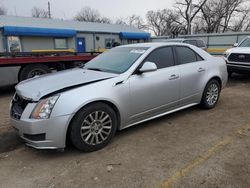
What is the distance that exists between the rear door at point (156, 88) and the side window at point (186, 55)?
8.4 inches

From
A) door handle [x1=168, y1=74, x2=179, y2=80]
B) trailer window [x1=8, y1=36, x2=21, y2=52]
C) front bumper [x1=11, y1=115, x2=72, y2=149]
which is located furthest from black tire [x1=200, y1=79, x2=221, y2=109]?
trailer window [x1=8, y1=36, x2=21, y2=52]

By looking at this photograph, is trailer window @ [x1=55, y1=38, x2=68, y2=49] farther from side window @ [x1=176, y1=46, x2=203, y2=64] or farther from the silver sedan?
side window @ [x1=176, y1=46, x2=203, y2=64]

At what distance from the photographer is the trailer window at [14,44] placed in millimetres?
19609

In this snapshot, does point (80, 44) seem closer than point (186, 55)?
No

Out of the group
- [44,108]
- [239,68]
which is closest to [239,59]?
[239,68]

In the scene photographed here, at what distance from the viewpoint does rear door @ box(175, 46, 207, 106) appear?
448cm

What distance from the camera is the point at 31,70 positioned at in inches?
296

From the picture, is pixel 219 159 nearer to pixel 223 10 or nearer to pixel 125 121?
pixel 125 121

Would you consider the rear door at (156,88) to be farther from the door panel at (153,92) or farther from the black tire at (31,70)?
the black tire at (31,70)

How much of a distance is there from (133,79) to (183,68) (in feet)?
4.27

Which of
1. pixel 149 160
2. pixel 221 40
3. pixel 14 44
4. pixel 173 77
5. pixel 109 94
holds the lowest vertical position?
pixel 149 160

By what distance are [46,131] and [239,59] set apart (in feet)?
26.0

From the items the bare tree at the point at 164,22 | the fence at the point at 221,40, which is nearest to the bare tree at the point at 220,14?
the bare tree at the point at 164,22

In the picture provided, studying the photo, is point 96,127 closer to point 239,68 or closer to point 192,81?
point 192,81
